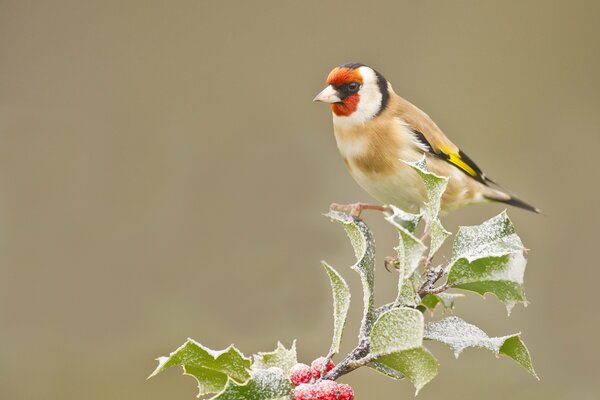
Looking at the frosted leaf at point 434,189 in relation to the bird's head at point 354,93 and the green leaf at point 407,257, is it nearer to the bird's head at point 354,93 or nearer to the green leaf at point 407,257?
the green leaf at point 407,257

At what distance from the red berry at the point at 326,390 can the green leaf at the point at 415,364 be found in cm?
3

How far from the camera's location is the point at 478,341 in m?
0.43

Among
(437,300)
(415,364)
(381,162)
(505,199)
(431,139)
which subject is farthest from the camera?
(505,199)

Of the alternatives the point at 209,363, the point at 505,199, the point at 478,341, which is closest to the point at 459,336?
the point at 478,341

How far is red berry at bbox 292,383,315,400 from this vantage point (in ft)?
1.37

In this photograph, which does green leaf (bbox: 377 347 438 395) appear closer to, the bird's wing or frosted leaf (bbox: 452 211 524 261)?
frosted leaf (bbox: 452 211 524 261)

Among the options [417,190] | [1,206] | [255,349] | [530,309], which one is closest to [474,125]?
[530,309]

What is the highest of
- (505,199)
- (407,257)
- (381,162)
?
(407,257)

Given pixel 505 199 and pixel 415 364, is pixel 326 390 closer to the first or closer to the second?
pixel 415 364

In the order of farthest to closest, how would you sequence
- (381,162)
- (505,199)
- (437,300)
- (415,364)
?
1. (505,199)
2. (381,162)
3. (437,300)
4. (415,364)

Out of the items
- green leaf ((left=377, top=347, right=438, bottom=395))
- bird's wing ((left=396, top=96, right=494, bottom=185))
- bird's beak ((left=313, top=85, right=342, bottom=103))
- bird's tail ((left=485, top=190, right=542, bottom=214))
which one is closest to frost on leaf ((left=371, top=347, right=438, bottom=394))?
green leaf ((left=377, top=347, right=438, bottom=395))

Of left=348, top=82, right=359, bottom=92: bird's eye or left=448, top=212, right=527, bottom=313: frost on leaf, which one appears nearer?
left=448, top=212, right=527, bottom=313: frost on leaf

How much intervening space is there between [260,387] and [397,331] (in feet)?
0.25

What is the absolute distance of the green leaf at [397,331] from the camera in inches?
15.0
